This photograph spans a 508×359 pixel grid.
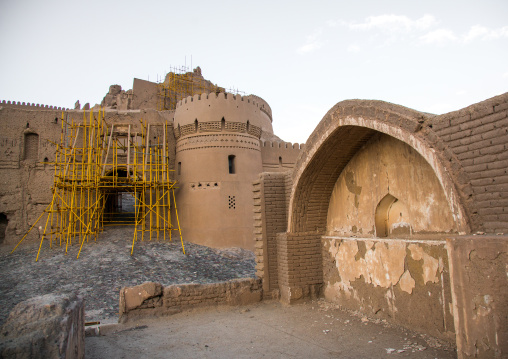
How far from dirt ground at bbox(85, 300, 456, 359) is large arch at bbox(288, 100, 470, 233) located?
1.86 m

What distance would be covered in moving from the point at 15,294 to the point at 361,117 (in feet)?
35.3

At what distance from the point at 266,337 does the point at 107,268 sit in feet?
28.8

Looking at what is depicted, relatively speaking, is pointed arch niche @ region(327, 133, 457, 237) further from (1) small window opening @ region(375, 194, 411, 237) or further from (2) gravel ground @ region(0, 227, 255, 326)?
(2) gravel ground @ region(0, 227, 255, 326)

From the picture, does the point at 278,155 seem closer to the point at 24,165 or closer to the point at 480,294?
the point at 24,165

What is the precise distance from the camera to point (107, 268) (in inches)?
512

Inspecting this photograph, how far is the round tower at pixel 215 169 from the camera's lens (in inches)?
687

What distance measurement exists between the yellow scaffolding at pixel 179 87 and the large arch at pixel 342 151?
18136 mm

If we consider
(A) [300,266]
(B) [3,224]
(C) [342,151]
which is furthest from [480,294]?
(B) [3,224]

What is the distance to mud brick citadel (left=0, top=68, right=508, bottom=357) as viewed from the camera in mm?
3717

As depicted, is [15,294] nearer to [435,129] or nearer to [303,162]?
[303,162]

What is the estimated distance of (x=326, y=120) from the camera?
23.5 ft

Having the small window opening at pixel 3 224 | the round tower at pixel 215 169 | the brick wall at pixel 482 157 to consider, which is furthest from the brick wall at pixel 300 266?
the small window opening at pixel 3 224

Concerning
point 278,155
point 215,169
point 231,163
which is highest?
point 278,155

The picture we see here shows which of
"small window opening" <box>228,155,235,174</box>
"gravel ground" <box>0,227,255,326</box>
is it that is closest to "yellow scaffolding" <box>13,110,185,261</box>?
"gravel ground" <box>0,227,255,326</box>
